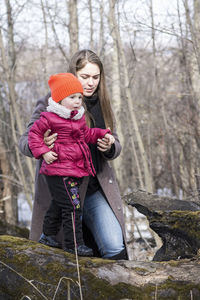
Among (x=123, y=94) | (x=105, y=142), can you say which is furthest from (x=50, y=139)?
(x=123, y=94)

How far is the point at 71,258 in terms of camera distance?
6.98ft

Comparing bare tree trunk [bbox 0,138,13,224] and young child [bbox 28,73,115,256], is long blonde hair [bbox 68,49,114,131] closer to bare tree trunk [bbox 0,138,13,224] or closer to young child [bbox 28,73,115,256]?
young child [bbox 28,73,115,256]

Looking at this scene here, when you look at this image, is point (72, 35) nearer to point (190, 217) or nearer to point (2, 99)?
point (2, 99)

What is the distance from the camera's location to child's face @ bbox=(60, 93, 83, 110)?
2514 mm

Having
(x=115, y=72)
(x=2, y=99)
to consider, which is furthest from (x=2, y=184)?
(x=115, y=72)

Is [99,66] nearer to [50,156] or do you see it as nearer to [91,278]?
[50,156]

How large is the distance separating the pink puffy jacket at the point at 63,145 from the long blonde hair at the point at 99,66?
46cm

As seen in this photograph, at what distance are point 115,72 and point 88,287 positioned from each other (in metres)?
7.05

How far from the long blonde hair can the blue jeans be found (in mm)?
602

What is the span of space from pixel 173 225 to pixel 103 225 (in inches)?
20.5

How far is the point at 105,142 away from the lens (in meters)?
2.76

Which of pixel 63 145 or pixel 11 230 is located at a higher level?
pixel 63 145

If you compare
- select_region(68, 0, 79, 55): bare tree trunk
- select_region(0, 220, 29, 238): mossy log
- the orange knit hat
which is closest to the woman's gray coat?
the orange knit hat

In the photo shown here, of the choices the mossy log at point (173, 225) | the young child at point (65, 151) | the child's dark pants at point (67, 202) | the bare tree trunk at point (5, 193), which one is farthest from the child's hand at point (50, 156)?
the bare tree trunk at point (5, 193)
